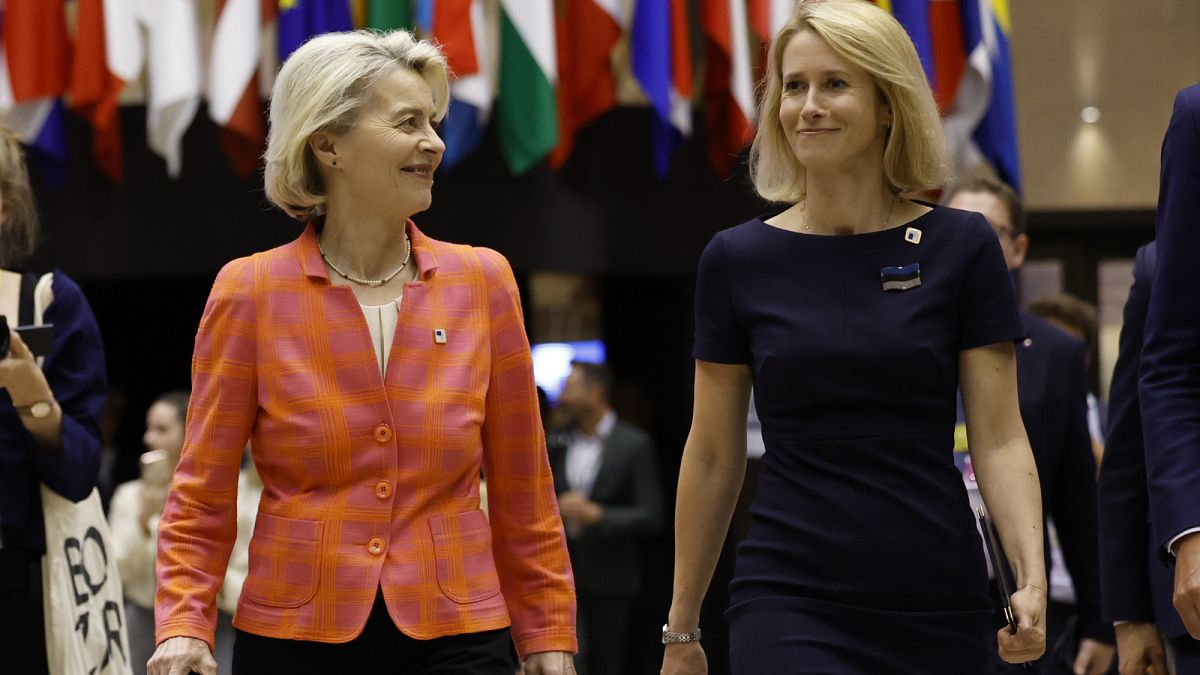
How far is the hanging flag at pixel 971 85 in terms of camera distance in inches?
353

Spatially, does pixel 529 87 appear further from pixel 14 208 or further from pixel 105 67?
pixel 14 208

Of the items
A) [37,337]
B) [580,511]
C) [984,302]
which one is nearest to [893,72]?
[984,302]

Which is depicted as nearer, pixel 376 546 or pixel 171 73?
pixel 376 546

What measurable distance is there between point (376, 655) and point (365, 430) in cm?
40

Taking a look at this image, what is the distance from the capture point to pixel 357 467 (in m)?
3.32

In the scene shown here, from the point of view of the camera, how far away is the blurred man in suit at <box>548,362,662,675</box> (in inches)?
388

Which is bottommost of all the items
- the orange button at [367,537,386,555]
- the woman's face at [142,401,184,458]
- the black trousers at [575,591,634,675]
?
the black trousers at [575,591,634,675]

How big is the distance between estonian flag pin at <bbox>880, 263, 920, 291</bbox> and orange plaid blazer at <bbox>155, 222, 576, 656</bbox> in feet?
2.35

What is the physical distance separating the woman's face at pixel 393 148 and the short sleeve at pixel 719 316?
0.61m

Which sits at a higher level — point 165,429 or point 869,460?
point 869,460

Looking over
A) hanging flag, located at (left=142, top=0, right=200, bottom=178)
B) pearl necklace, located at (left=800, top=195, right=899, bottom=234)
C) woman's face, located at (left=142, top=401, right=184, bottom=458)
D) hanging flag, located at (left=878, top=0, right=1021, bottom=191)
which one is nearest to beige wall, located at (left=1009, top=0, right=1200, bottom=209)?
hanging flag, located at (left=878, top=0, right=1021, bottom=191)

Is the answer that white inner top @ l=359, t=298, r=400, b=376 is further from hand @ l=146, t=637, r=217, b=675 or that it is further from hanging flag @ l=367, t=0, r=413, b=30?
hanging flag @ l=367, t=0, r=413, b=30

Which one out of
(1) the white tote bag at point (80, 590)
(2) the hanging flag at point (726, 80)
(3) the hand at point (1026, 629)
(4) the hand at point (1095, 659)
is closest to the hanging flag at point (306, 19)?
(2) the hanging flag at point (726, 80)

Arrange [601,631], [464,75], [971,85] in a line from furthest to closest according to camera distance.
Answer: [601,631] → [971,85] → [464,75]
